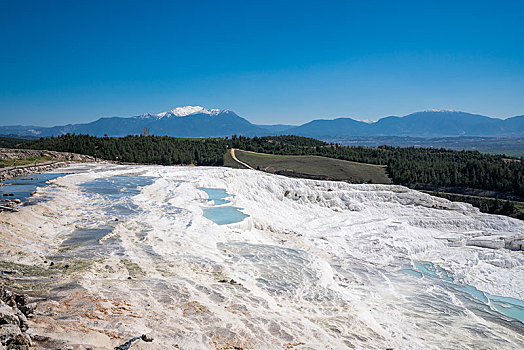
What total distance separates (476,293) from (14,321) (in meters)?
19.0

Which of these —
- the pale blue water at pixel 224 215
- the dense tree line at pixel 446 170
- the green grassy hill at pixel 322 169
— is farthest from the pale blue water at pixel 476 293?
the dense tree line at pixel 446 170

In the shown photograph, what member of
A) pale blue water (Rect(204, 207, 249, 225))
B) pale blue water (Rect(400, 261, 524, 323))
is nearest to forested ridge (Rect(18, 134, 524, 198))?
pale blue water (Rect(400, 261, 524, 323))

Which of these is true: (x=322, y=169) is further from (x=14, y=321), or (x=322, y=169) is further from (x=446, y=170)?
(x=14, y=321)

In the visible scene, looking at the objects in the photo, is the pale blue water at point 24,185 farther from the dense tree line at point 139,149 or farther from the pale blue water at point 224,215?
the dense tree line at point 139,149

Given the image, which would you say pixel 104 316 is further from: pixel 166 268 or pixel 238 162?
pixel 238 162

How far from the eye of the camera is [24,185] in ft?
73.3

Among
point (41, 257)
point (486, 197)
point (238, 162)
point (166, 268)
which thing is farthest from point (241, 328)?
point (238, 162)

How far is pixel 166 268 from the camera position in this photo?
1226 centimetres

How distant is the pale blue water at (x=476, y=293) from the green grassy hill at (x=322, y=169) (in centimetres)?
2662

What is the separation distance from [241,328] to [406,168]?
169 feet

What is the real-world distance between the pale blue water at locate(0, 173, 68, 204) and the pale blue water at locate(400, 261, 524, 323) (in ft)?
70.2

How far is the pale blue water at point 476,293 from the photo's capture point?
15.5 metres

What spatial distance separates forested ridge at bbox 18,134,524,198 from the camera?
48.8 m

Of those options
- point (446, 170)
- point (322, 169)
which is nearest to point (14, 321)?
point (322, 169)
